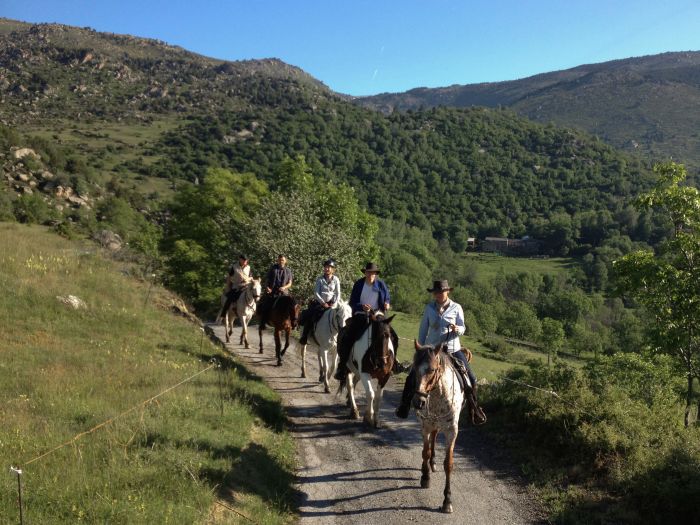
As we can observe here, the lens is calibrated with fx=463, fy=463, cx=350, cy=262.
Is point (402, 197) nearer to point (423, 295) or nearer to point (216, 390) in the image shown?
point (423, 295)

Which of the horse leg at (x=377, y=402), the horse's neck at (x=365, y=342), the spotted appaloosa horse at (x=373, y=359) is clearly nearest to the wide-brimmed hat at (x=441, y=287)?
the spotted appaloosa horse at (x=373, y=359)

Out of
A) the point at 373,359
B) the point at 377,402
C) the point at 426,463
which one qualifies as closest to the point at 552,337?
the point at 377,402

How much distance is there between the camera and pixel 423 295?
85875 mm

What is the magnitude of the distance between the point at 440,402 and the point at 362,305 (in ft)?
11.2

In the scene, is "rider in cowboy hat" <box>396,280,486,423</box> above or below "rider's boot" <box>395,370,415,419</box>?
above

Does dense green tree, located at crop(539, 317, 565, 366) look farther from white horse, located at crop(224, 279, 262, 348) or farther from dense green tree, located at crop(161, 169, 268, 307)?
white horse, located at crop(224, 279, 262, 348)

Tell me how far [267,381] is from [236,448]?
5760 millimetres

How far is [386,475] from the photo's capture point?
28.2 ft

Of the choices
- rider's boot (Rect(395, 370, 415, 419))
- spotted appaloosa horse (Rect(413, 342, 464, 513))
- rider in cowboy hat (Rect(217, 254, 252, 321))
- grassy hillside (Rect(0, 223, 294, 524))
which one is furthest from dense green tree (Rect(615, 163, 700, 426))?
rider in cowboy hat (Rect(217, 254, 252, 321))

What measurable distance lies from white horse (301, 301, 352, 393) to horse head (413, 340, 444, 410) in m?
5.33

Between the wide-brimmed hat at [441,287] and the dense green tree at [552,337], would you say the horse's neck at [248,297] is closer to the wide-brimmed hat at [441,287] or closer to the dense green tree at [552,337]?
the wide-brimmed hat at [441,287]

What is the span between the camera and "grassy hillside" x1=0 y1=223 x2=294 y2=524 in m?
5.93

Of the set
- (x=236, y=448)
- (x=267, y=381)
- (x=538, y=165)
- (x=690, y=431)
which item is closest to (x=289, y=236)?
(x=267, y=381)

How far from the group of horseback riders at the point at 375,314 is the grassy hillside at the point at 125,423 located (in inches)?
90.2
